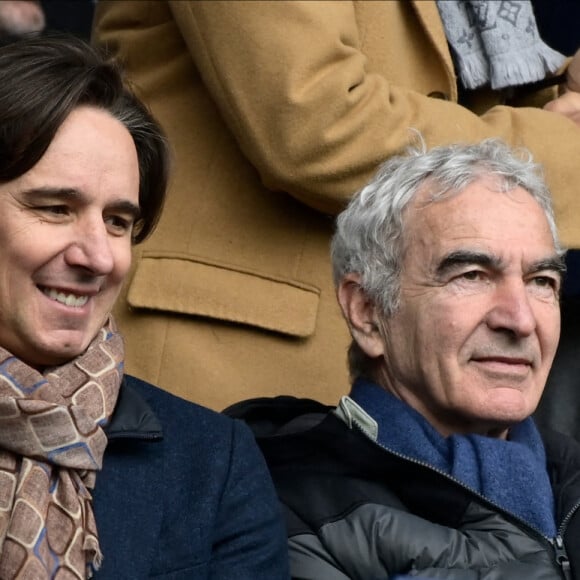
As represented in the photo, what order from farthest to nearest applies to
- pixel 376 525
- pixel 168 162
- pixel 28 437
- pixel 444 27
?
pixel 444 27 → pixel 168 162 → pixel 376 525 → pixel 28 437

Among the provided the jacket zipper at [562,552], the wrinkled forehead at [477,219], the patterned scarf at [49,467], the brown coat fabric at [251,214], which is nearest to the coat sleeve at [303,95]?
the brown coat fabric at [251,214]

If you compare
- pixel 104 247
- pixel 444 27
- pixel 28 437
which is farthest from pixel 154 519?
pixel 444 27

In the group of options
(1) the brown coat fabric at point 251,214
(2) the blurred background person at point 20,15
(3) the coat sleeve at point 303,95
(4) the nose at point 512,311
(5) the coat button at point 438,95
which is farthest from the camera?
(2) the blurred background person at point 20,15

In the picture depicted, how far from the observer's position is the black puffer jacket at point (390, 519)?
3248 millimetres

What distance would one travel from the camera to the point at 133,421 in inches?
128

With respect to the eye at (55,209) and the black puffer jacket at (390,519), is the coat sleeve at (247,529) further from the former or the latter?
the eye at (55,209)

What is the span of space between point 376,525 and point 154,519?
1.42 ft

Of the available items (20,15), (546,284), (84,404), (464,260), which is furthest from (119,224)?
(20,15)

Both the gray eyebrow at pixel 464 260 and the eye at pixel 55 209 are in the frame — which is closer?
the eye at pixel 55 209

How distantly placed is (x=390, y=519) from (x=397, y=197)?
76 centimetres

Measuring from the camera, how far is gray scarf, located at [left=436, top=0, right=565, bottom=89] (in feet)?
13.6

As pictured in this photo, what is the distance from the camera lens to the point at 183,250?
3963mm

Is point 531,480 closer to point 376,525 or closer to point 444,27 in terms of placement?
point 376,525

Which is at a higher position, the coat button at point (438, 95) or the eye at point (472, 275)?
the coat button at point (438, 95)
